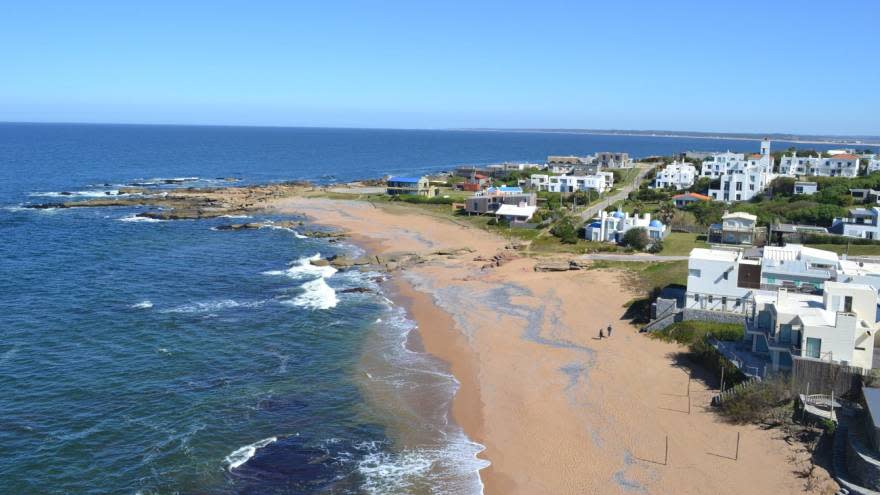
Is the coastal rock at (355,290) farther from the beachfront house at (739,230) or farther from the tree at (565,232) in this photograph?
the beachfront house at (739,230)

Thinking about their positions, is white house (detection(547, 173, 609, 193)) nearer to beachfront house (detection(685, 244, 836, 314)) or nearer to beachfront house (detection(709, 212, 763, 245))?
beachfront house (detection(709, 212, 763, 245))

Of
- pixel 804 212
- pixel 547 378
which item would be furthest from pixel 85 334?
pixel 804 212

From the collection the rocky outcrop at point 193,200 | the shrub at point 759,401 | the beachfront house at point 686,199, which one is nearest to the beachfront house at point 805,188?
the beachfront house at point 686,199

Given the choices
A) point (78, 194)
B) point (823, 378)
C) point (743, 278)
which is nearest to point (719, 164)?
point (743, 278)

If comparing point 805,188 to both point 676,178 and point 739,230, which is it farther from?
point 739,230

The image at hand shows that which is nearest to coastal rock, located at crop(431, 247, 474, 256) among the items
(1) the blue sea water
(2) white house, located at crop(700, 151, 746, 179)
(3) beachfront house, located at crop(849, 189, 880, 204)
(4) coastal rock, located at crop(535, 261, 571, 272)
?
(4) coastal rock, located at crop(535, 261, 571, 272)

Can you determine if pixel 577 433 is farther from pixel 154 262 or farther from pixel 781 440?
pixel 154 262
